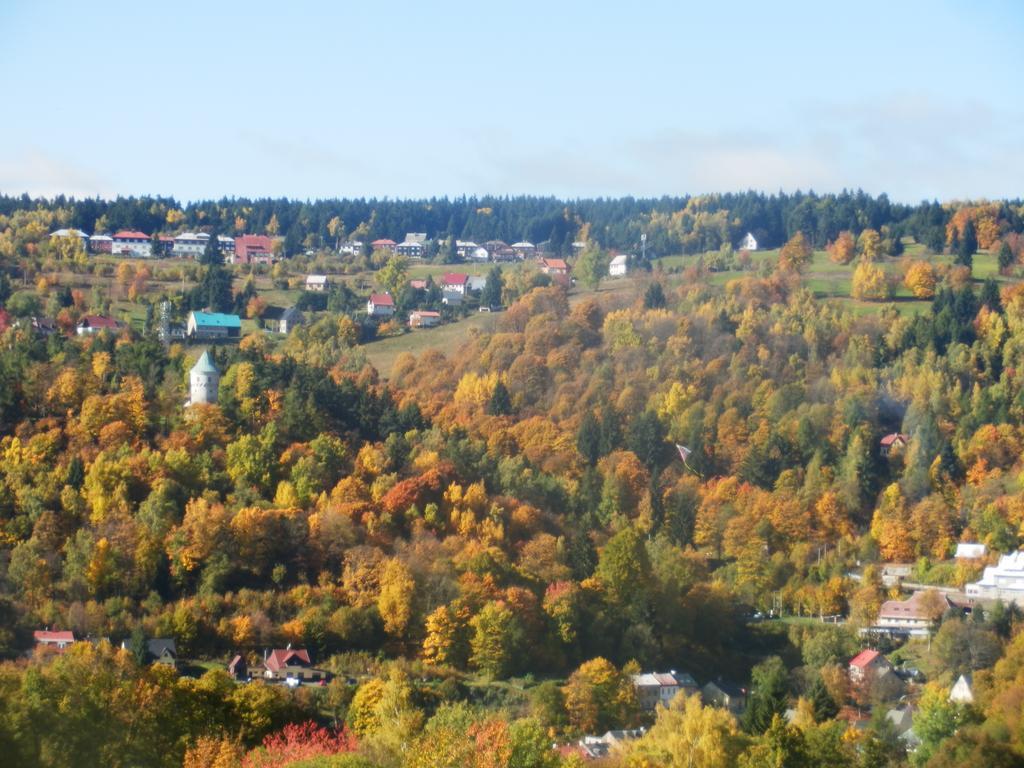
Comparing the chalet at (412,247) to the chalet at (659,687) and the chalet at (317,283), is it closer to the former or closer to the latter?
the chalet at (317,283)

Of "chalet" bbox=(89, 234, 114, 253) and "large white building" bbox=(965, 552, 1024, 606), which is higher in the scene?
"chalet" bbox=(89, 234, 114, 253)

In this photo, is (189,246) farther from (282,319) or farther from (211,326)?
(211,326)


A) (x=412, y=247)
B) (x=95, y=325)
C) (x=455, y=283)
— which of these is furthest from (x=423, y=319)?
(x=412, y=247)

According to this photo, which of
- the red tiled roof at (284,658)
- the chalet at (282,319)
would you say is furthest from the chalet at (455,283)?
the red tiled roof at (284,658)

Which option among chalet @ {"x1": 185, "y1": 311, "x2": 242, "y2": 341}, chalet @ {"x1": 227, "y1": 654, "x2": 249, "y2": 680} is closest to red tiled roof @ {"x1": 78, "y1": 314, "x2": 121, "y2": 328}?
chalet @ {"x1": 185, "y1": 311, "x2": 242, "y2": 341}

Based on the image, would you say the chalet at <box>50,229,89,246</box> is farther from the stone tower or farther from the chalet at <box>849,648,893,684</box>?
the chalet at <box>849,648,893,684</box>
